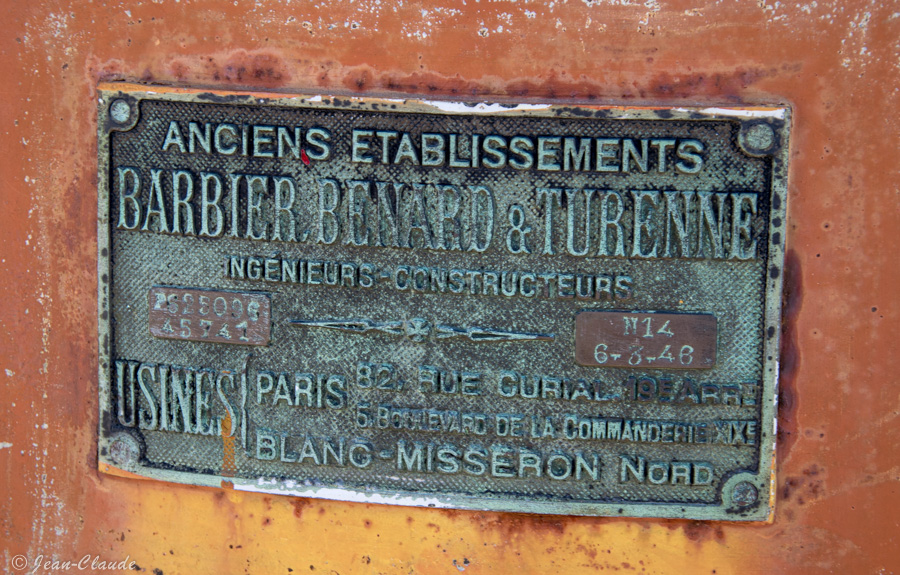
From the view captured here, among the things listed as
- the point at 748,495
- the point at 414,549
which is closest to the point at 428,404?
the point at 414,549

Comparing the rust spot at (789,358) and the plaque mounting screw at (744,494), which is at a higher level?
the rust spot at (789,358)

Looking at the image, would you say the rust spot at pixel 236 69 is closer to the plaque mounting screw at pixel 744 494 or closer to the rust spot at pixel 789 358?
Answer: the rust spot at pixel 789 358

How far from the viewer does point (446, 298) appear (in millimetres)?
1747

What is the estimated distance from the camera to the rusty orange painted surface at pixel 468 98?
1612mm

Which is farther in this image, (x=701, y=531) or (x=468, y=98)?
(x=701, y=531)

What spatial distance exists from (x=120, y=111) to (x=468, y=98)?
1.03 metres

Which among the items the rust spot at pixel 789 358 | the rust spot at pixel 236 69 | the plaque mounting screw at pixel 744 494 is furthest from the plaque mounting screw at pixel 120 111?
the plaque mounting screw at pixel 744 494


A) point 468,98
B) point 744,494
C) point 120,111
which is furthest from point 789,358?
point 120,111

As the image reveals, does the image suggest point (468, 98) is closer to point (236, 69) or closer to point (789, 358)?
point (236, 69)

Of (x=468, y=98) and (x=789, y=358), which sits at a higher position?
(x=468, y=98)

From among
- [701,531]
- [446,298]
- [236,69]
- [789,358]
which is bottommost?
[701,531]

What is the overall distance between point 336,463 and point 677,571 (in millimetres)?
1089

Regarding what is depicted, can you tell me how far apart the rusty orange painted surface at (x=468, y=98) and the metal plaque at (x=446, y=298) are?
9 cm

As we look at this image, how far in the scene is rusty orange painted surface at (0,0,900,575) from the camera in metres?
1.61
